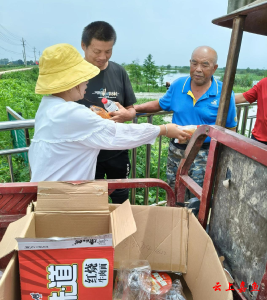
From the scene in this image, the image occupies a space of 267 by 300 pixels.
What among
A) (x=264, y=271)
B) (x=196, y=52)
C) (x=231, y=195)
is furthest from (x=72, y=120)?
(x=196, y=52)

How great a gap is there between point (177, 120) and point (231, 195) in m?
1.45

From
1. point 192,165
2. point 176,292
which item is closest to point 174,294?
point 176,292

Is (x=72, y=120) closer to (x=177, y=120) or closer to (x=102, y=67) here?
(x=102, y=67)


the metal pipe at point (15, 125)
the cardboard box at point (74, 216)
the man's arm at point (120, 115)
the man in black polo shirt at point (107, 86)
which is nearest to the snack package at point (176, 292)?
the cardboard box at point (74, 216)

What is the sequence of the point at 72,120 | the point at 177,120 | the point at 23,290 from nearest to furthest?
the point at 23,290, the point at 72,120, the point at 177,120

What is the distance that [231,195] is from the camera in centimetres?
134

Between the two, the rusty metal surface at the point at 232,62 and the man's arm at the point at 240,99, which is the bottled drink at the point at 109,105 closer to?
the rusty metal surface at the point at 232,62

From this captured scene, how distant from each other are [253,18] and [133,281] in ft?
5.29

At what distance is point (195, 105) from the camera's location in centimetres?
254

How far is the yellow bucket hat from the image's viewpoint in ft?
4.92

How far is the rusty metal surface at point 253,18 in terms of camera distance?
1.16 meters

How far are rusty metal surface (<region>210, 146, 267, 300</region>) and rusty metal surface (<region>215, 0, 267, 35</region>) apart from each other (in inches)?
27.0

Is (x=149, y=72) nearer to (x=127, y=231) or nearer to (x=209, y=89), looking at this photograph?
(x=209, y=89)

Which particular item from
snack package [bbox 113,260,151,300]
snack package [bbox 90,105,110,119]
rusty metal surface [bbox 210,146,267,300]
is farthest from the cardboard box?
snack package [bbox 90,105,110,119]
